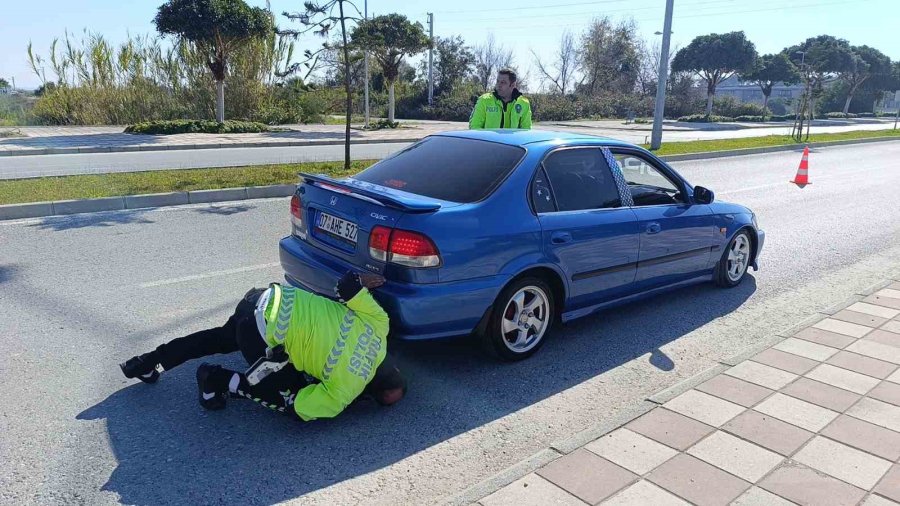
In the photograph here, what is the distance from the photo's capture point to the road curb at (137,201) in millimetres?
8078

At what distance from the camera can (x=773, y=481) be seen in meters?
2.84

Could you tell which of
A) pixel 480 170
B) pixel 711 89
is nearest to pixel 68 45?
pixel 480 170

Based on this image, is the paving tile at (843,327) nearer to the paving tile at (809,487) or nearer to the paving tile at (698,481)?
the paving tile at (809,487)

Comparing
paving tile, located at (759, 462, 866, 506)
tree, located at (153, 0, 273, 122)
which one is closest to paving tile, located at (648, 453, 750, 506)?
paving tile, located at (759, 462, 866, 506)

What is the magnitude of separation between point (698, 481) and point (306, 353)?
6.25 ft

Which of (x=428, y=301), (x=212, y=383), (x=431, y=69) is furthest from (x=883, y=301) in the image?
(x=431, y=69)

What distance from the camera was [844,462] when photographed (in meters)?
2.99

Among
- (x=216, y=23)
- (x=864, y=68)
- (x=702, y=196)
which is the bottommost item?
(x=702, y=196)

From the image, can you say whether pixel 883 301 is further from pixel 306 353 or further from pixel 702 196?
pixel 306 353

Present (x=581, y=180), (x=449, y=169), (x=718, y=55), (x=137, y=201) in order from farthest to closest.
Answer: (x=718, y=55)
(x=137, y=201)
(x=581, y=180)
(x=449, y=169)

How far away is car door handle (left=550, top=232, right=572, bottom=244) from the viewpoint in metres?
4.09

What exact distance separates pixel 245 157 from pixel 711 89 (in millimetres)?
43190

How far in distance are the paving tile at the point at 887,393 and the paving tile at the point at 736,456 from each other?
3.55 feet

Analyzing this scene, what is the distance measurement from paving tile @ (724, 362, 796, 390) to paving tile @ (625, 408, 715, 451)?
731 mm
